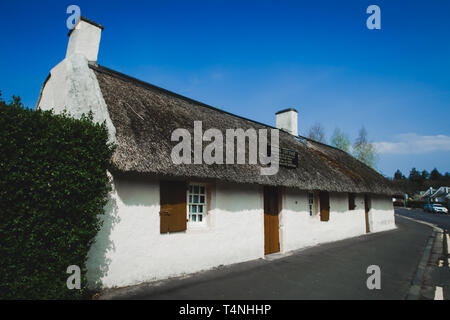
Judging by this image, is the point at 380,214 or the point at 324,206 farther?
the point at 380,214

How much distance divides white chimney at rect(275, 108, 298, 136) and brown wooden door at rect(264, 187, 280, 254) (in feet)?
24.4

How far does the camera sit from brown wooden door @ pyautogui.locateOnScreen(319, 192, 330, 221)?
12039 mm

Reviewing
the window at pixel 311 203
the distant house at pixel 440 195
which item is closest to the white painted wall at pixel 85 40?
the window at pixel 311 203

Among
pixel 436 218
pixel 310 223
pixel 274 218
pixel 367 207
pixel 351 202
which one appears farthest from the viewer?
pixel 436 218

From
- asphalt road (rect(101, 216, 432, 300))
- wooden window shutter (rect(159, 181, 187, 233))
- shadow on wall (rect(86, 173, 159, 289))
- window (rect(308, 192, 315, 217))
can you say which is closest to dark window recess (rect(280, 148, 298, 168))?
window (rect(308, 192, 315, 217))

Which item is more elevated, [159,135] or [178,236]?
[159,135]

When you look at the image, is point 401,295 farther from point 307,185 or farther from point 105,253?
point 105,253

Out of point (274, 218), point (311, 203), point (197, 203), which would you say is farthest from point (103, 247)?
point (311, 203)

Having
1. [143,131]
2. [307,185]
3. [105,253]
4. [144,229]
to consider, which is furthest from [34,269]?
[307,185]

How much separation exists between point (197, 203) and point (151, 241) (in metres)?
1.66

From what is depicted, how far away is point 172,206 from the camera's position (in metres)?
6.52

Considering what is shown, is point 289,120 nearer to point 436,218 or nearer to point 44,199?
point 44,199

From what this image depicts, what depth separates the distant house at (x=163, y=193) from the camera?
18.5ft

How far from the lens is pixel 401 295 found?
5602 millimetres
